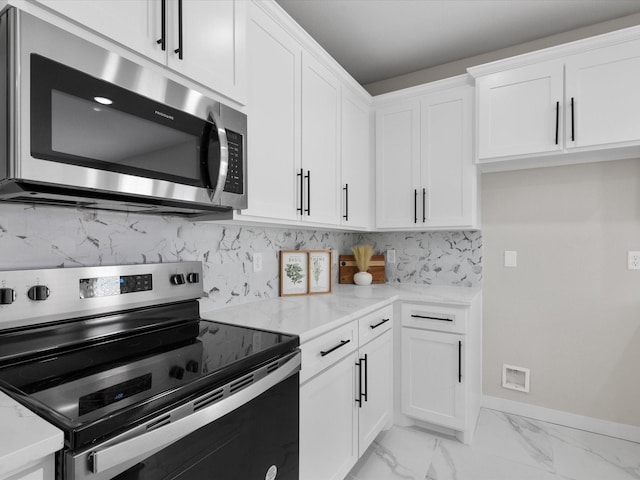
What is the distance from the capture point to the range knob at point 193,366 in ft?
3.07

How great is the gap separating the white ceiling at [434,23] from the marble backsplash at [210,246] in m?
1.36

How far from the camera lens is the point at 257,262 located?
2027 mm

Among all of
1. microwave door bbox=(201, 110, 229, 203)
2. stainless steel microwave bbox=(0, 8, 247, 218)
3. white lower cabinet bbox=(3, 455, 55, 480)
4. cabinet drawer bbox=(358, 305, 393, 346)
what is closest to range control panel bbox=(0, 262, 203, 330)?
stainless steel microwave bbox=(0, 8, 247, 218)

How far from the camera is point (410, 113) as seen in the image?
260cm

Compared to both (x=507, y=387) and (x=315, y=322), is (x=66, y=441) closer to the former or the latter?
(x=315, y=322)

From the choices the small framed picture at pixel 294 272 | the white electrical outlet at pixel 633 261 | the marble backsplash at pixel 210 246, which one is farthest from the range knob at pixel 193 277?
the white electrical outlet at pixel 633 261

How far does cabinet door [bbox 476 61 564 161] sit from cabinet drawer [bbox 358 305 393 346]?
1.20 meters

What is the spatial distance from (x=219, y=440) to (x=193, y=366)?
8.0 inches

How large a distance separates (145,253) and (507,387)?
2.58 m

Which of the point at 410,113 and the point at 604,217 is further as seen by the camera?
the point at 410,113

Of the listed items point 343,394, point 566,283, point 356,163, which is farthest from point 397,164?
point 343,394

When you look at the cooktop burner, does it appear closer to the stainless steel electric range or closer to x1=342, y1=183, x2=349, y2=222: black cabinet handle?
the stainless steel electric range

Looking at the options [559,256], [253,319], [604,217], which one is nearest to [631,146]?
[604,217]

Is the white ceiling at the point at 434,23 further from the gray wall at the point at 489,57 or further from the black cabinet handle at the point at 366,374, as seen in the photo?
the black cabinet handle at the point at 366,374
